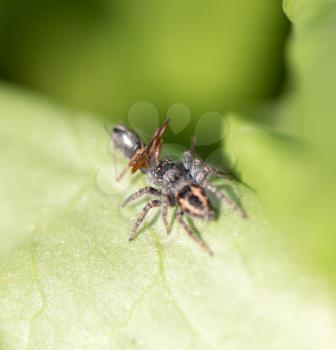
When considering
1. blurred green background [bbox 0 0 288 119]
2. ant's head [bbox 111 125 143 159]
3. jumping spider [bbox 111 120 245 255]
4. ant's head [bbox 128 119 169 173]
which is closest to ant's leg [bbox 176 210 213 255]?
jumping spider [bbox 111 120 245 255]

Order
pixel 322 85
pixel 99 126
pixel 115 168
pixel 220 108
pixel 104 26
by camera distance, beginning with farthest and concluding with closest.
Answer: pixel 104 26
pixel 220 108
pixel 99 126
pixel 115 168
pixel 322 85

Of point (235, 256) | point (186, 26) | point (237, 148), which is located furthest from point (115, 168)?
point (186, 26)

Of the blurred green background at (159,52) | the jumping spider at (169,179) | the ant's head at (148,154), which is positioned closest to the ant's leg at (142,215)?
the jumping spider at (169,179)

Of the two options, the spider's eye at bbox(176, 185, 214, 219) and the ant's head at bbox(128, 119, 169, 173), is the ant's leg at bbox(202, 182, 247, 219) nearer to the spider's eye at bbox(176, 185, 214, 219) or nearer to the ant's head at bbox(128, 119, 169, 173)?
the spider's eye at bbox(176, 185, 214, 219)

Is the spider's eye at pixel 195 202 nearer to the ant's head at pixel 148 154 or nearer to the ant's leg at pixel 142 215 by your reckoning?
the ant's leg at pixel 142 215

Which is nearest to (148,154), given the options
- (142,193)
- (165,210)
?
(142,193)

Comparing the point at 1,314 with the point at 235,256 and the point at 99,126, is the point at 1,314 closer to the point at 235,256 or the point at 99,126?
the point at 235,256
